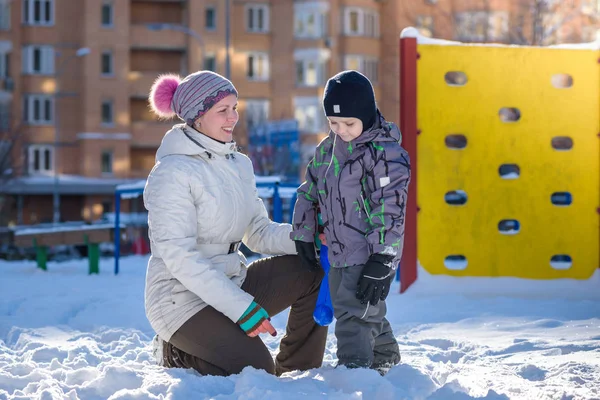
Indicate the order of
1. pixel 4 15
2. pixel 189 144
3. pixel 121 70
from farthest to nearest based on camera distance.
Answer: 1. pixel 4 15
2. pixel 121 70
3. pixel 189 144

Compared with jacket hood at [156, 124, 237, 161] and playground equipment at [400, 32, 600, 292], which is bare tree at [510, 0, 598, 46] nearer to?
playground equipment at [400, 32, 600, 292]

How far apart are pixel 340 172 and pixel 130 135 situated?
128ft

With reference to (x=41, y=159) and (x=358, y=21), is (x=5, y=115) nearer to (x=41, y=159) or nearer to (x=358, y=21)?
(x=41, y=159)

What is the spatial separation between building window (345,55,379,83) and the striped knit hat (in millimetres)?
41138

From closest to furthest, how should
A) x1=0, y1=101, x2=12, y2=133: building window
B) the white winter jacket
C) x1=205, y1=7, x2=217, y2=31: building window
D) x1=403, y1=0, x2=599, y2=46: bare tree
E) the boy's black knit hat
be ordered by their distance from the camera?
the white winter jacket, the boy's black knit hat, x1=403, y1=0, x2=599, y2=46: bare tree, x1=0, y1=101, x2=12, y2=133: building window, x1=205, y1=7, x2=217, y2=31: building window

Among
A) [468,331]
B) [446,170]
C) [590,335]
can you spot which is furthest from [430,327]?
[446,170]

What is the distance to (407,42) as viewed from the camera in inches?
361

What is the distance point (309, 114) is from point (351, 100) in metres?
39.6

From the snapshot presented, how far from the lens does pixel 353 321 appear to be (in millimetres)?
4793

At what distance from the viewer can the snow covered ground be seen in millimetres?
4355

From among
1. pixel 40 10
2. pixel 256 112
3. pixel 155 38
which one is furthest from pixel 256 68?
pixel 40 10

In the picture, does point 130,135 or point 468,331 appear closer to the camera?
point 468,331

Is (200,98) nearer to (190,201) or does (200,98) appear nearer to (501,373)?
(190,201)

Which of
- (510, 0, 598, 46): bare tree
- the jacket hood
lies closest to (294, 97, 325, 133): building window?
(510, 0, 598, 46): bare tree
